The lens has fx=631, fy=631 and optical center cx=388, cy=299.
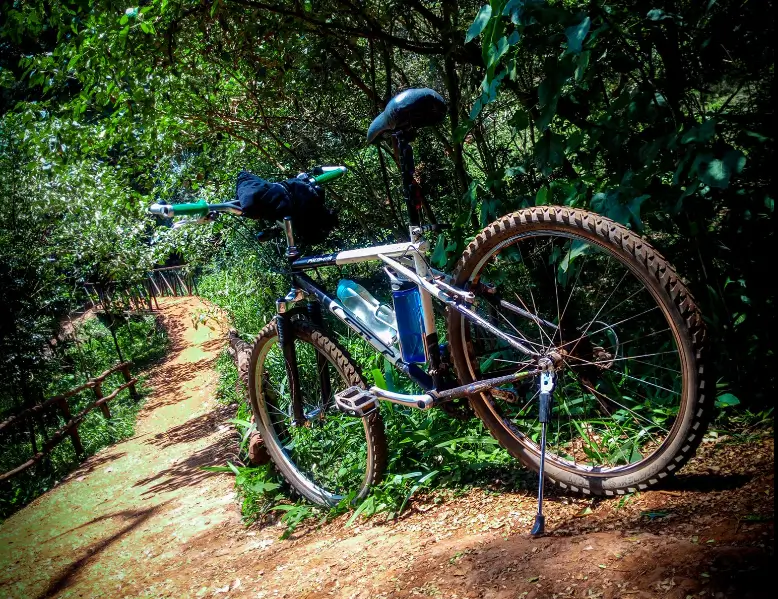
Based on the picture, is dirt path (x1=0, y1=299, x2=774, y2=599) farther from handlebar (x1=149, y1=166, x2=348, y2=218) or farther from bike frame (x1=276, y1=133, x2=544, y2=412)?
handlebar (x1=149, y1=166, x2=348, y2=218)

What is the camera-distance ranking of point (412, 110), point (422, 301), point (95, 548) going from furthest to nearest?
point (95, 548) < point (422, 301) < point (412, 110)

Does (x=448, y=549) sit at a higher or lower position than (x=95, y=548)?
higher

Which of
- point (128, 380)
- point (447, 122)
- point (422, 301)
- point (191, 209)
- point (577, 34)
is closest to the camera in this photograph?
point (577, 34)

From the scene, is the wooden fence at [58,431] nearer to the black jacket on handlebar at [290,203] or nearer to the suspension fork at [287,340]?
the suspension fork at [287,340]

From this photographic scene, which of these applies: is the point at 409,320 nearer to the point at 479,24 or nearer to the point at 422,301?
the point at 422,301

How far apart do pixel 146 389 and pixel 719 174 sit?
1196cm

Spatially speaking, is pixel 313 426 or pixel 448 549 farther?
pixel 313 426

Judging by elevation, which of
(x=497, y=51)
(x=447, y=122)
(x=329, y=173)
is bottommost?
(x=329, y=173)

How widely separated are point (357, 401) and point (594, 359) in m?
1.08

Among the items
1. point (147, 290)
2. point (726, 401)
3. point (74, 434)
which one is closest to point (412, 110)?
point (726, 401)

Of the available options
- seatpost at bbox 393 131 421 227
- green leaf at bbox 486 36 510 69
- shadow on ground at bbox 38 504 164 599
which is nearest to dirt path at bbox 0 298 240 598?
shadow on ground at bbox 38 504 164 599

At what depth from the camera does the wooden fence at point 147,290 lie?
15.0 metres

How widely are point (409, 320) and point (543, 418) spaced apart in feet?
2.65

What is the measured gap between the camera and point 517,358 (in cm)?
343
